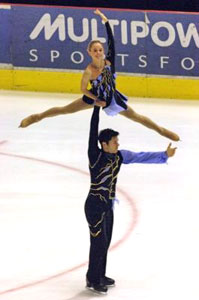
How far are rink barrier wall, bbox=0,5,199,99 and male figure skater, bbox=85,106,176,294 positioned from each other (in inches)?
368

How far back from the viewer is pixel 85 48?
16562 millimetres

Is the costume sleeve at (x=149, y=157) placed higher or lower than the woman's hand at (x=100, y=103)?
lower

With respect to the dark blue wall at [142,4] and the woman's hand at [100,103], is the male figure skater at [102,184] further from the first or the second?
the dark blue wall at [142,4]

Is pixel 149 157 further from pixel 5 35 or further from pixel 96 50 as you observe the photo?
pixel 5 35

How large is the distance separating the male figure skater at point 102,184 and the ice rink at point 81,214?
14.0 inches

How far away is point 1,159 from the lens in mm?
12109

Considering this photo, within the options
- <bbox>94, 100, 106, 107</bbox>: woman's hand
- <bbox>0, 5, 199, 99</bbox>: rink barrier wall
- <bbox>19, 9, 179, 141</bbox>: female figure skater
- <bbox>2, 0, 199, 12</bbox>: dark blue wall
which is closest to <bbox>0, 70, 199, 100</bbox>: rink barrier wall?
<bbox>0, 5, 199, 99</bbox>: rink barrier wall

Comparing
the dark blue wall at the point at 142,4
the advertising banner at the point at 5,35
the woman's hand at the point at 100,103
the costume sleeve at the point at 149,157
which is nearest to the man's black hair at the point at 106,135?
the costume sleeve at the point at 149,157

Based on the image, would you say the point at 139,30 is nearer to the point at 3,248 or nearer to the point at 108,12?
the point at 108,12

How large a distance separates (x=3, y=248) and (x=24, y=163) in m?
3.63

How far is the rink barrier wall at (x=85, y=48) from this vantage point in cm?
1622

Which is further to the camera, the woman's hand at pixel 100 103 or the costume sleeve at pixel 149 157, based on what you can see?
the woman's hand at pixel 100 103

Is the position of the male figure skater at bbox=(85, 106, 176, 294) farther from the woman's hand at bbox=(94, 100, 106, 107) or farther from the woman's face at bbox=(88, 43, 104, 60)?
the woman's face at bbox=(88, 43, 104, 60)

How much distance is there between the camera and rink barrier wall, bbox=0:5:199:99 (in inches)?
639
